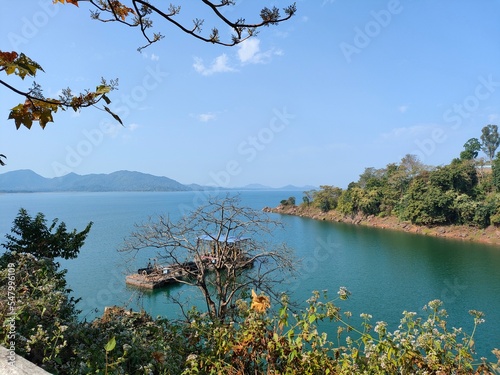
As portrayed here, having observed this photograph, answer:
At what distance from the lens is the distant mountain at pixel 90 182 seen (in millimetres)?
162012

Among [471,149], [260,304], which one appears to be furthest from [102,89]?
[471,149]

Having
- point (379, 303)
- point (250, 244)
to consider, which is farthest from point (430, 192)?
point (250, 244)

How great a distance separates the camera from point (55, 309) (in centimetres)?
188

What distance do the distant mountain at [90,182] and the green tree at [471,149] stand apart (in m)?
137

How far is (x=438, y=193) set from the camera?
25.2 m

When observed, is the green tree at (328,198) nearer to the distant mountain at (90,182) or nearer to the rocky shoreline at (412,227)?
the rocky shoreline at (412,227)

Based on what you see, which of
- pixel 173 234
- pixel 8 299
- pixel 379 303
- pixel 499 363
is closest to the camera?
pixel 499 363

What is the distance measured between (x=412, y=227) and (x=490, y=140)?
14.6 metres

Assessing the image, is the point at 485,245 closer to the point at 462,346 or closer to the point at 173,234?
the point at 173,234

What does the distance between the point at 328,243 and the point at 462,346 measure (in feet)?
71.8

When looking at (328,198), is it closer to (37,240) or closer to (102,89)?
(37,240)

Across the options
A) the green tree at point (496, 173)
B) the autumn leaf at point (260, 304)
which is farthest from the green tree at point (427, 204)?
the autumn leaf at point (260, 304)

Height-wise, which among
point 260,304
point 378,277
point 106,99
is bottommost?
point 378,277

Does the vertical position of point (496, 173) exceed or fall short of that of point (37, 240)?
it exceeds it
